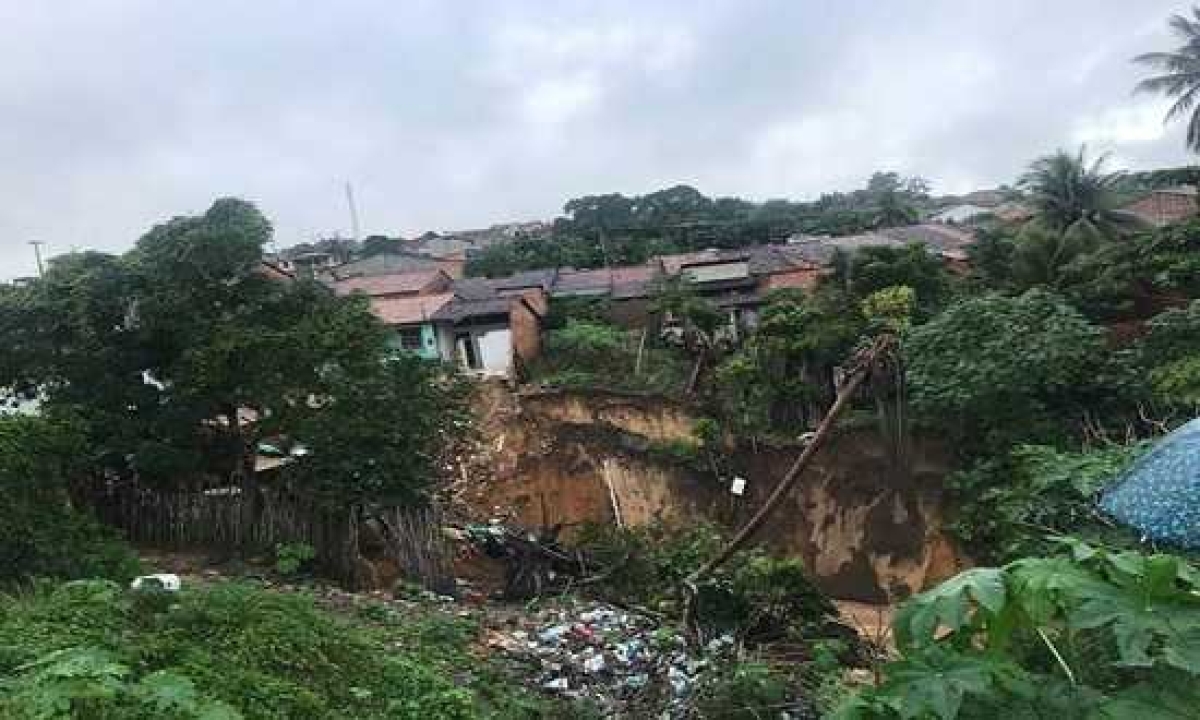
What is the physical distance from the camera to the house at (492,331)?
28.8 m

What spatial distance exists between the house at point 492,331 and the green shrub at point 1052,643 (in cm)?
2488

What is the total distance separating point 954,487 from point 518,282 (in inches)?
863

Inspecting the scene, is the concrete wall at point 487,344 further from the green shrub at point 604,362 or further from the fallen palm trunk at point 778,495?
the fallen palm trunk at point 778,495

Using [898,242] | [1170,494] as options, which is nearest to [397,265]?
[898,242]

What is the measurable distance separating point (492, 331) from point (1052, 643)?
26804 millimetres

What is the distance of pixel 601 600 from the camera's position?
36.5 feet

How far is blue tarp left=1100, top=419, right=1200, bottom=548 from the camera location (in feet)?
17.4

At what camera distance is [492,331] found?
96.3 ft

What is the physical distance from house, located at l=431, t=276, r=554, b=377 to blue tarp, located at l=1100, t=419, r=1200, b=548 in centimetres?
2236

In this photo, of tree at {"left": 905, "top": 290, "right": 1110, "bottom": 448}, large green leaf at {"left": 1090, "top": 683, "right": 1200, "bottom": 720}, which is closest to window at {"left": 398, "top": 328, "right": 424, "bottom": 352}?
tree at {"left": 905, "top": 290, "right": 1110, "bottom": 448}

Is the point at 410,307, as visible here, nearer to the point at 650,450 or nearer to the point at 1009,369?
the point at 650,450

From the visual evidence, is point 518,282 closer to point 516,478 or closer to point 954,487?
point 516,478

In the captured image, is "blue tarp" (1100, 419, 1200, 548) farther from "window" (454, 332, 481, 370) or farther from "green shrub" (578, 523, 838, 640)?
"window" (454, 332, 481, 370)

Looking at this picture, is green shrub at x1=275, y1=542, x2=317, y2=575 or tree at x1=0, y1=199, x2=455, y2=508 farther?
tree at x1=0, y1=199, x2=455, y2=508
